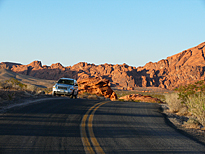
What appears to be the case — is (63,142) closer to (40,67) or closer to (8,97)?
(8,97)

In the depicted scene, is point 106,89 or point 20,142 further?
point 106,89

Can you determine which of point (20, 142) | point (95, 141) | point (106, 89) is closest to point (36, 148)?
point (20, 142)

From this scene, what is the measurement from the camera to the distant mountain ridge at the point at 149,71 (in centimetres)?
14925

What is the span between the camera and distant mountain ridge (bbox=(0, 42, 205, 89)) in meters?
149

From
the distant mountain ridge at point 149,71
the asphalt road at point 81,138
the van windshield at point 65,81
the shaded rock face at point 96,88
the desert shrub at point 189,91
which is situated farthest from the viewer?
the distant mountain ridge at point 149,71

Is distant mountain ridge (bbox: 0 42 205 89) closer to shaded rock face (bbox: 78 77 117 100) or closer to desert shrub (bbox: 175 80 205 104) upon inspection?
shaded rock face (bbox: 78 77 117 100)

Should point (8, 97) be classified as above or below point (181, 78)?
below

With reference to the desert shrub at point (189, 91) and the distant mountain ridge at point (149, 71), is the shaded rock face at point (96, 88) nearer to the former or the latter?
the desert shrub at point (189, 91)

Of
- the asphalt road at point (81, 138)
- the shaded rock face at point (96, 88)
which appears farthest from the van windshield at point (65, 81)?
the shaded rock face at point (96, 88)

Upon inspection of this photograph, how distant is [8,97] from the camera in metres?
14.9

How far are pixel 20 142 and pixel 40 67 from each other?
190m

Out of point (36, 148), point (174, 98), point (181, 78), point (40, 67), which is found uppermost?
point (40, 67)

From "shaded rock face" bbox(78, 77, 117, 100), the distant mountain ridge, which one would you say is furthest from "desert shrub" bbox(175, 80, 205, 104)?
the distant mountain ridge

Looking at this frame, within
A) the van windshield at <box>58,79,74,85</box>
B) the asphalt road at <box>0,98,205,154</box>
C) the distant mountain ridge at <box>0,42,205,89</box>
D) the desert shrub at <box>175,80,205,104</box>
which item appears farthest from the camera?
the distant mountain ridge at <box>0,42,205,89</box>
